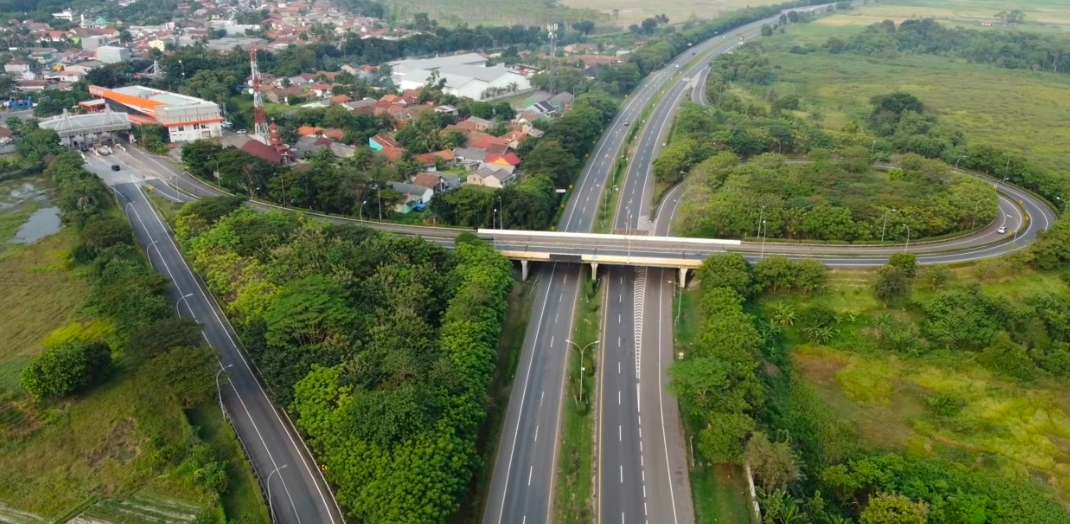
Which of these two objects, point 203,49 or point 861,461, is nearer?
point 861,461

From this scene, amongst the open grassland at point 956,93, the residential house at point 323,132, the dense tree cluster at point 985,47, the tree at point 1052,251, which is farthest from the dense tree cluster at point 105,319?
the dense tree cluster at point 985,47

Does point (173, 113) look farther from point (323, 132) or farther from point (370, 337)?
point (370, 337)

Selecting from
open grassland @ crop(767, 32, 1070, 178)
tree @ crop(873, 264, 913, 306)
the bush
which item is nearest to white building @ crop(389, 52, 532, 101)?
open grassland @ crop(767, 32, 1070, 178)

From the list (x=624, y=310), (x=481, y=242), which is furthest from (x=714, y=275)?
(x=481, y=242)

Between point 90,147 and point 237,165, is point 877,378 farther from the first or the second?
point 90,147

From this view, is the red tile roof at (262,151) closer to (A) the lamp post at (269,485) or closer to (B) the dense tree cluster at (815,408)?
(A) the lamp post at (269,485)

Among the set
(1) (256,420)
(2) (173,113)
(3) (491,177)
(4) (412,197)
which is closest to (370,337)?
(1) (256,420)

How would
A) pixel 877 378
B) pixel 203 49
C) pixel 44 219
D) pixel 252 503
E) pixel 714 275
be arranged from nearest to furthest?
pixel 252 503 < pixel 877 378 < pixel 714 275 < pixel 44 219 < pixel 203 49
